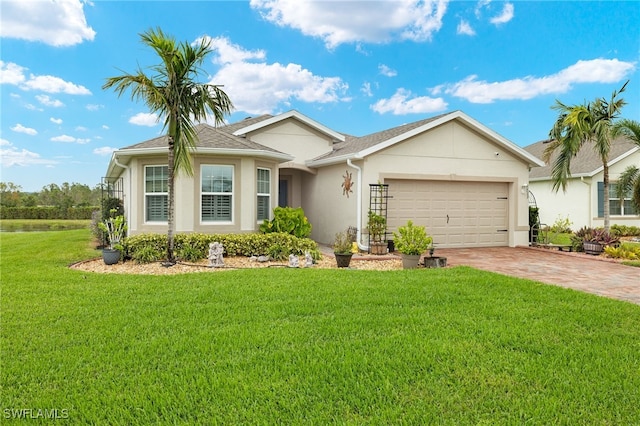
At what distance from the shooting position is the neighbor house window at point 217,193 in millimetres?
11844

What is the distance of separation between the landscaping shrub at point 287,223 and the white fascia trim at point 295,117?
4614 mm

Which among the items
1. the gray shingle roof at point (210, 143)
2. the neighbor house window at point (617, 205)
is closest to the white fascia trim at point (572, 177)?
the neighbor house window at point (617, 205)

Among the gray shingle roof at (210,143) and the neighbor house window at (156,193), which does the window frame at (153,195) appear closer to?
the neighbor house window at (156,193)

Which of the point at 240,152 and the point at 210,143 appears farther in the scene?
the point at 210,143

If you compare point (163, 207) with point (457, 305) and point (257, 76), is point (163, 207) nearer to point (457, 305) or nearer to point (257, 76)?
point (457, 305)

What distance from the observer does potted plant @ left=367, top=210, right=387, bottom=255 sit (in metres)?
12.0

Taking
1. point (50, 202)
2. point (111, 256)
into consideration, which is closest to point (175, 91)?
point (111, 256)

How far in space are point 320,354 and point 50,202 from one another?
50.8 metres

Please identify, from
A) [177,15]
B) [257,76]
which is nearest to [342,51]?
[257,76]

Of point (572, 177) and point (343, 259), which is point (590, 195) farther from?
point (343, 259)

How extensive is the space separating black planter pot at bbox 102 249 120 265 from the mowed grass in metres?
2.94

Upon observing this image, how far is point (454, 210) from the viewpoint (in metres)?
14.0

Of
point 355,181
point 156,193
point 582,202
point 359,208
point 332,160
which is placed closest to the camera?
point 156,193

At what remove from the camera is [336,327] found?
497cm
